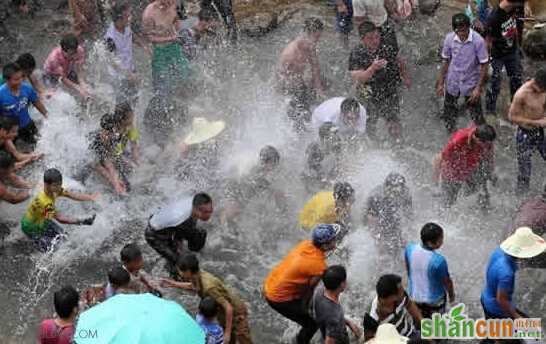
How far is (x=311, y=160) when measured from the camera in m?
8.58

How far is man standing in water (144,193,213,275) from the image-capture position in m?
7.21

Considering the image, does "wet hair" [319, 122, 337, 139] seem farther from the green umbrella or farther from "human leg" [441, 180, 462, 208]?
the green umbrella

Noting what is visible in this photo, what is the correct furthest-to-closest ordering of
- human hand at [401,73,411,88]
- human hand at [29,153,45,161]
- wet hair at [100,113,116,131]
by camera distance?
human hand at [401,73,411,88], human hand at [29,153,45,161], wet hair at [100,113,116,131]

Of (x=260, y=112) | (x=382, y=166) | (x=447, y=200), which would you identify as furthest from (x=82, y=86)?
(x=447, y=200)

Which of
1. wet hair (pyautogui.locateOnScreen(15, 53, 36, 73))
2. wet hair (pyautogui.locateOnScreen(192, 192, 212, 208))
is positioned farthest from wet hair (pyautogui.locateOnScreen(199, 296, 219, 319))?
wet hair (pyautogui.locateOnScreen(15, 53, 36, 73))

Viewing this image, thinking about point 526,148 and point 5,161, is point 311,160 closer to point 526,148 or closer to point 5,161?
point 526,148

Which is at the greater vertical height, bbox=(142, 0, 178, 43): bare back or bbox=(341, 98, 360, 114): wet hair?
bbox=(142, 0, 178, 43): bare back

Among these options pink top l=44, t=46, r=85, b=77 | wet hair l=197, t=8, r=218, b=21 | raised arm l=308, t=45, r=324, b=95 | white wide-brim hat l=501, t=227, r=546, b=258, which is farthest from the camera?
wet hair l=197, t=8, r=218, b=21

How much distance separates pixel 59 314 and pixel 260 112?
475 cm

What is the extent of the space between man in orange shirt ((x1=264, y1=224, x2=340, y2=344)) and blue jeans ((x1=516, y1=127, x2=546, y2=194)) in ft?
9.36

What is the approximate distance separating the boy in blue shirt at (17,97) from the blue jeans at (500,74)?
5.16m

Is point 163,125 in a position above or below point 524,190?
above

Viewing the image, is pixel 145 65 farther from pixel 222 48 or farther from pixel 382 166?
pixel 382 166

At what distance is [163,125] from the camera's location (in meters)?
9.74
